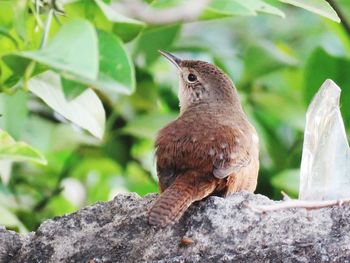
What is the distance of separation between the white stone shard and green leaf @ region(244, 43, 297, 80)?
1.42 metres

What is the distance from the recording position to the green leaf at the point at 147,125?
13.9ft

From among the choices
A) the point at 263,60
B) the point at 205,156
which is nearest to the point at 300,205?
the point at 205,156

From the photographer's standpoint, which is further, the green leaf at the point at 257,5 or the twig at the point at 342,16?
the twig at the point at 342,16

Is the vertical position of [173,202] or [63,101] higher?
[63,101]

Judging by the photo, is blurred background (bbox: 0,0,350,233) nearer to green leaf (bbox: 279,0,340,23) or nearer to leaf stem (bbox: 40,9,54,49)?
leaf stem (bbox: 40,9,54,49)

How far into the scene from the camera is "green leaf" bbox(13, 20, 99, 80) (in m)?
1.69

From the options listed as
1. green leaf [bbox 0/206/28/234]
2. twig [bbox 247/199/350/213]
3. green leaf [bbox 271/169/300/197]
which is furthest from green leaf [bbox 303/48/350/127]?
twig [bbox 247/199/350/213]

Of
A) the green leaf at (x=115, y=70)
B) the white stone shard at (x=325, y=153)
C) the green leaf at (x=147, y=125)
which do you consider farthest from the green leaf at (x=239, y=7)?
the green leaf at (x=147, y=125)

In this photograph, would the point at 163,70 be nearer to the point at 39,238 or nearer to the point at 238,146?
the point at 238,146

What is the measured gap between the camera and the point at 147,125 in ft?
14.0

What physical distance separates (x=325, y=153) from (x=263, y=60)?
1.58 metres

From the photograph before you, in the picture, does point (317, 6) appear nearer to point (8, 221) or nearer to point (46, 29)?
point (46, 29)

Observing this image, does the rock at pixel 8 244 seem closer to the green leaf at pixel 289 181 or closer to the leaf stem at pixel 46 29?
the leaf stem at pixel 46 29

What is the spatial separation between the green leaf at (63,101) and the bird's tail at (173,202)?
308 mm
